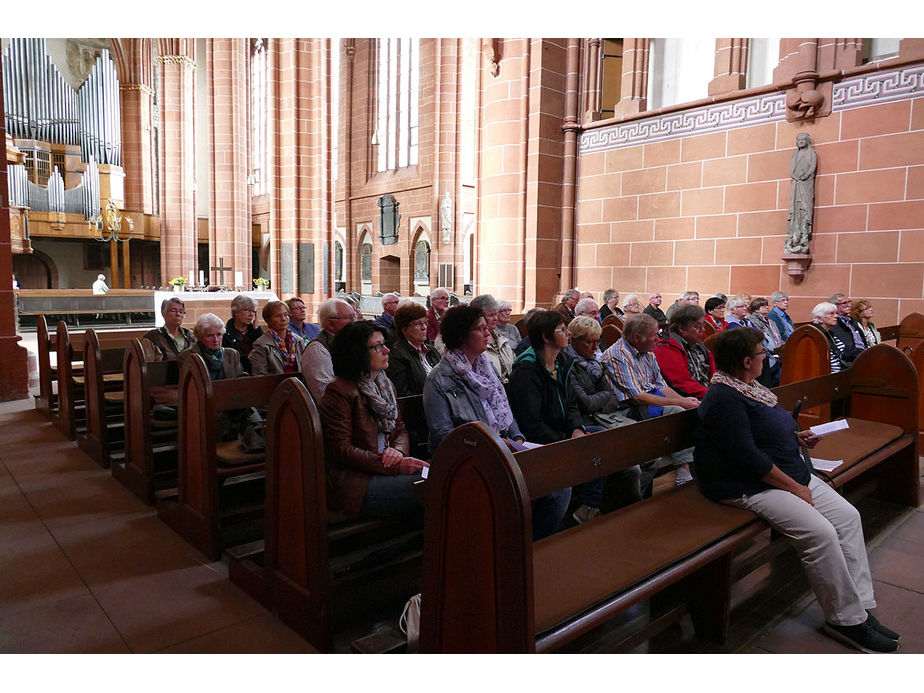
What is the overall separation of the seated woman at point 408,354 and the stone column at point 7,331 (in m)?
4.94

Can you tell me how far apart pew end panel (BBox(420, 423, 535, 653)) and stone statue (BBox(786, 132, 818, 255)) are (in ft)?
22.5

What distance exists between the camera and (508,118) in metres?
9.23

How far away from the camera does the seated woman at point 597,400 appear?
11.0 ft

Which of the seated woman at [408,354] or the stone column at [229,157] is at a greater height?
the stone column at [229,157]

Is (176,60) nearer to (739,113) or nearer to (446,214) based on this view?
(446,214)

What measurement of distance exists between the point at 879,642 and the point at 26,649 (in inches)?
123

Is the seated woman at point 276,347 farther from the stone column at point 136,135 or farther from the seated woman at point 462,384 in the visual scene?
the stone column at point 136,135

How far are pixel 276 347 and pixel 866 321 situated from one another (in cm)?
554

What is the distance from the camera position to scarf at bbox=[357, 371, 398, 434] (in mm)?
2650

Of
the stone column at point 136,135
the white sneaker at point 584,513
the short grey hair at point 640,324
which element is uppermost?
the stone column at point 136,135

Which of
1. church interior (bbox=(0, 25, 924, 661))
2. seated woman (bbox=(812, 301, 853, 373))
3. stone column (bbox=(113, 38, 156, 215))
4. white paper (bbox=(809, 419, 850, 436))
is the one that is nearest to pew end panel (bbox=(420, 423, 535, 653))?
church interior (bbox=(0, 25, 924, 661))

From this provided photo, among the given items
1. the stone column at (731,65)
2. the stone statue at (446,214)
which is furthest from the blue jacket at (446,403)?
the stone statue at (446,214)

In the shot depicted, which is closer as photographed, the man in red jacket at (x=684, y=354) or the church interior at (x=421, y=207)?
the church interior at (x=421, y=207)

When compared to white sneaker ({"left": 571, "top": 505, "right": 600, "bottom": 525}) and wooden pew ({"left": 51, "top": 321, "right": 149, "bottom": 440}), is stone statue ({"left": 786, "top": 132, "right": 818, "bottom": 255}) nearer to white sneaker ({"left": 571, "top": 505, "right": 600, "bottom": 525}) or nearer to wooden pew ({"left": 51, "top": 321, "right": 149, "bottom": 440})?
white sneaker ({"left": 571, "top": 505, "right": 600, "bottom": 525})
